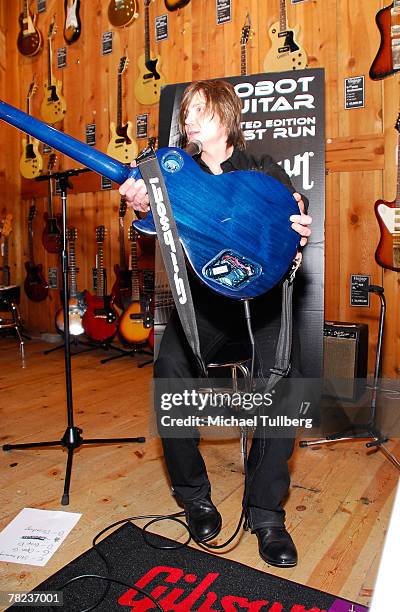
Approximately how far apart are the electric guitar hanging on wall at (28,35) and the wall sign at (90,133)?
36.9 inches

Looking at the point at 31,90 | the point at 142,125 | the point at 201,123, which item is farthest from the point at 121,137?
the point at 201,123

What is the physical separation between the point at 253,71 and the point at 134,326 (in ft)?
6.28

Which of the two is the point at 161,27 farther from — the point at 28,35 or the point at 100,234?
the point at 100,234

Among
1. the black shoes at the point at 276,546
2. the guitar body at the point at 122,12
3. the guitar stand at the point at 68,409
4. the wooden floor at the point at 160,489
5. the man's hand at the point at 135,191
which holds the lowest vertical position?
the wooden floor at the point at 160,489

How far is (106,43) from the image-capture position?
406 cm

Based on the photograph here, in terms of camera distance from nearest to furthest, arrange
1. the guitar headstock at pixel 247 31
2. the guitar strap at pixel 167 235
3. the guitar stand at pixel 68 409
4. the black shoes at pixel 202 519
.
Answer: the guitar strap at pixel 167 235 → the black shoes at pixel 202 519 → the guitar stand at pixel 68 409 → the guitar headstock at pixel 247 31

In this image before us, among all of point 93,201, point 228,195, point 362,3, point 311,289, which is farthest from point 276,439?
point 93,201

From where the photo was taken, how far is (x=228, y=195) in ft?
3.76

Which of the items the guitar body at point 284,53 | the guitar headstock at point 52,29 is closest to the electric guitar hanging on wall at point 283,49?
the guitar body at point 284,53

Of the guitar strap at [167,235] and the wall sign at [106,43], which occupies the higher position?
the wall sign at [106,43]

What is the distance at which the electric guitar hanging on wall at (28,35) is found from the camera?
14.6 ft

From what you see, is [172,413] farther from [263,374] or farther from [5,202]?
[5,202]

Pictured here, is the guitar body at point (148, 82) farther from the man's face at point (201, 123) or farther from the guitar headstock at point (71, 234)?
the man's face at point (201, 123)

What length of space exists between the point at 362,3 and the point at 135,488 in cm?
292
